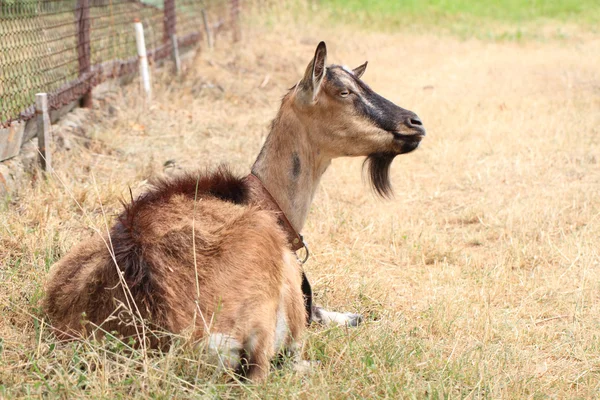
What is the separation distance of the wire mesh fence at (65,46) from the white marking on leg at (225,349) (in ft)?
10.8

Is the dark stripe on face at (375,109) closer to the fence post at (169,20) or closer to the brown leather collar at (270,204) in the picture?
the brown leather collar at (270,204)

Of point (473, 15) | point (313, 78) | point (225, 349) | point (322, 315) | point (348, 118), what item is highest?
point (313, 78)

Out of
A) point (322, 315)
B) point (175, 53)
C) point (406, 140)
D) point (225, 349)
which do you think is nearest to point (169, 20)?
point (175, 53)

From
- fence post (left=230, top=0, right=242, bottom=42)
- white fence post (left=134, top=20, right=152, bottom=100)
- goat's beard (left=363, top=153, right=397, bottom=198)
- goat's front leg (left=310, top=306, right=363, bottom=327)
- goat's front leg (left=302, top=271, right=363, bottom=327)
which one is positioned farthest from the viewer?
fence post (left=230, top=0, right=242, bottom=42)

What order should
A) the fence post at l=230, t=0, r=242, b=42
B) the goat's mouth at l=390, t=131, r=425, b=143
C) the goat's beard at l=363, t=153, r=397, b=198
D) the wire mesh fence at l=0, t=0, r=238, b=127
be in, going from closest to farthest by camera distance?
the goat's mouth at l=390, t=131, r=425, b=143 → the goat's beard at l=363, t=153, r=397, b=198 → the wire mesh fence at l=0, t=0, r=238, b=127 → the fence post at l=230, t=0, r=242, b=42

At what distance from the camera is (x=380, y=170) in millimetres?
Answer: 4910

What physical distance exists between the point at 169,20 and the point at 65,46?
11.7 ft

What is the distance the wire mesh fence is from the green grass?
758cm

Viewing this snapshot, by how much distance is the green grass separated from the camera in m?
17.2

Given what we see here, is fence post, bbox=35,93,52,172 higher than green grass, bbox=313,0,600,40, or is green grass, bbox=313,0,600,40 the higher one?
fence post, bbox=35,93,52,172

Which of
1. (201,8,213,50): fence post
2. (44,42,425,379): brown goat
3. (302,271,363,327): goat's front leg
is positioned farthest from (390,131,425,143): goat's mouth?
(201,8,213,50): fence post

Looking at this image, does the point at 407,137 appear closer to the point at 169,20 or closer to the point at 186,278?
the point at 186,278

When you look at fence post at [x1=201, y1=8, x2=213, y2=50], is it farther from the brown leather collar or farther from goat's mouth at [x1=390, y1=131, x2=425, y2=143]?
the brown leather collar

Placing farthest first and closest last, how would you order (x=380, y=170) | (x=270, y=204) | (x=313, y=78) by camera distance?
Result: 1. (x=380, y=170)
2. (x=313, y=78)
3. (x=270, y=204)
